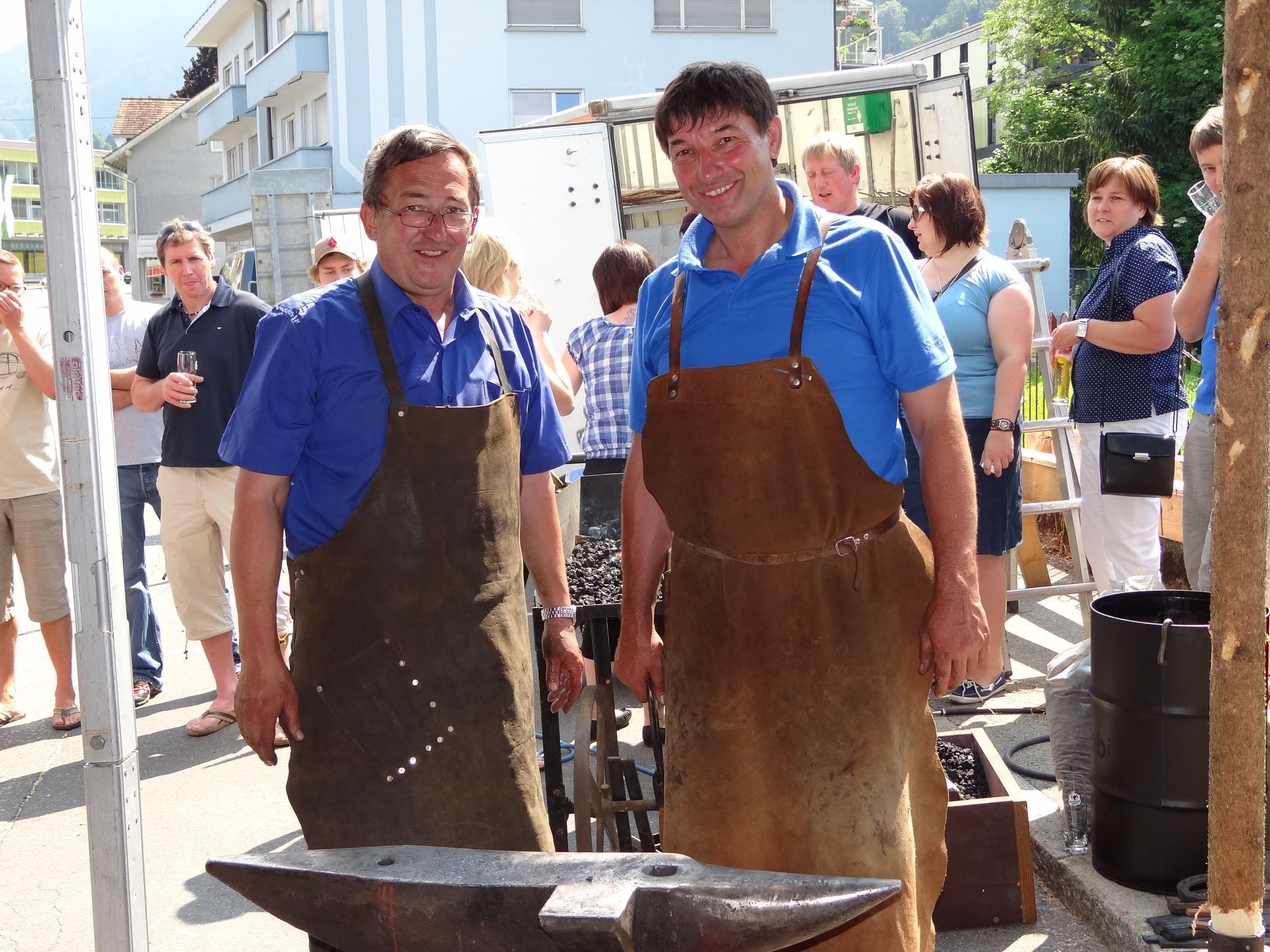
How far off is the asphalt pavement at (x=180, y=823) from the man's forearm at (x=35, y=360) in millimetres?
1653

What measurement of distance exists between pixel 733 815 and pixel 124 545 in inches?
178

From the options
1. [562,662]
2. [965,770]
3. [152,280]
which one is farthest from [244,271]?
[152,280]

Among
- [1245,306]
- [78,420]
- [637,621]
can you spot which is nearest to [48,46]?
[78,420]

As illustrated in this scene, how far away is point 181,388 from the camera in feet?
18.7

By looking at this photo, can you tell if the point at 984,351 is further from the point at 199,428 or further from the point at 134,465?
the point at 134,465

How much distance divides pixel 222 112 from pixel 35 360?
40.6 meters

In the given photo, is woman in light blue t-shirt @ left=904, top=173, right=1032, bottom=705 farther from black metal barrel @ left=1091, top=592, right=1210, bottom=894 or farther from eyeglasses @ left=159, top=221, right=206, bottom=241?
eyeglasses @ left=159, top=221, right=206, bottom=241

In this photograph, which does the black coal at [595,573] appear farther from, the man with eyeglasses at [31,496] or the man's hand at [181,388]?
the man with eyeglasses at [31,496]

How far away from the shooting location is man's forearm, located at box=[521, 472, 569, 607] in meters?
3.15

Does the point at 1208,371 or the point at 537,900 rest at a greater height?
the point at 1208,371

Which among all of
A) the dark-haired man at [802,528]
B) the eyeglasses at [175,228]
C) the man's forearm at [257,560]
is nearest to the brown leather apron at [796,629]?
the dark-haired man at [802,528]

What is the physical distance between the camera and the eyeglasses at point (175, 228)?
5.97 meters

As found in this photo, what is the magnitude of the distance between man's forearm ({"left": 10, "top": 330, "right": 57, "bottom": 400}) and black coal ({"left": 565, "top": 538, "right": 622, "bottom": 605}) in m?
2.73

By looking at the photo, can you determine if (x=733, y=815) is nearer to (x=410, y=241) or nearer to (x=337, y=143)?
(x=410, y=241)
